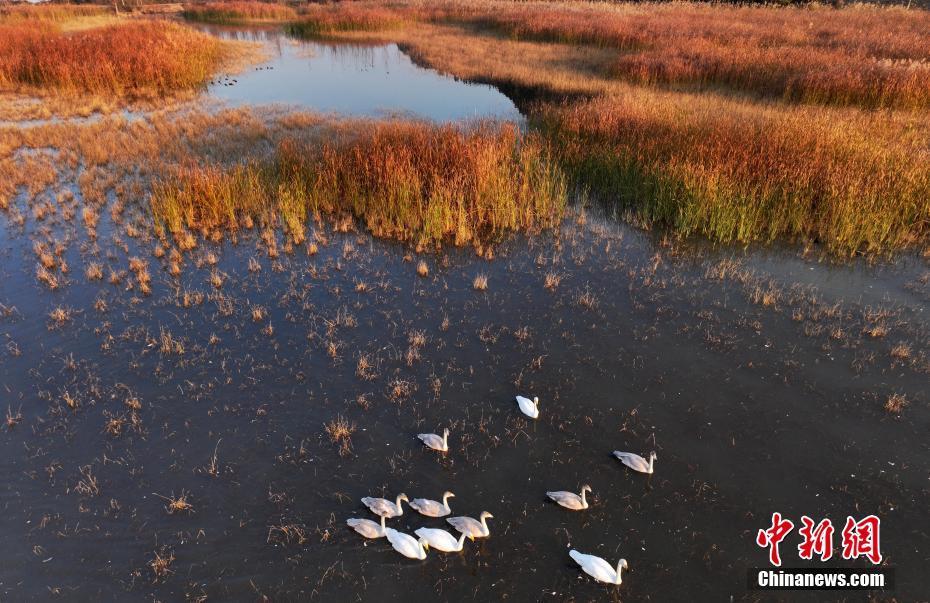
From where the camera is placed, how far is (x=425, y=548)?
568 centimetres

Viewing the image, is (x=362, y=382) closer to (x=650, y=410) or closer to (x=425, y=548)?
(x=425, y=548)

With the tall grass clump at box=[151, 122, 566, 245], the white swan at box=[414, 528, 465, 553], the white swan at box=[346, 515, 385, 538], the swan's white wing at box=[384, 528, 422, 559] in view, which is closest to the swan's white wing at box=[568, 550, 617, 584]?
the white swan at box=[414, 528, 465, 553]

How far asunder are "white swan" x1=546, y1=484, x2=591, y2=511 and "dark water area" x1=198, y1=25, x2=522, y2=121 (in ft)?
51.0

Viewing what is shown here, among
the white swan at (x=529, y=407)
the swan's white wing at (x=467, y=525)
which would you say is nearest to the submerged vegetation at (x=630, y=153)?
the white swan at (x=529, y=407)

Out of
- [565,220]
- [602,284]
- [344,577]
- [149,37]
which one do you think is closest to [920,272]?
[602,284]

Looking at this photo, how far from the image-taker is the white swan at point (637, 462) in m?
6.49

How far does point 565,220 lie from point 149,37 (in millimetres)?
28903

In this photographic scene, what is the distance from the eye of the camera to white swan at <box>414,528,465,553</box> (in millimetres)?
5562

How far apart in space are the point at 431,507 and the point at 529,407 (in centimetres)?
208

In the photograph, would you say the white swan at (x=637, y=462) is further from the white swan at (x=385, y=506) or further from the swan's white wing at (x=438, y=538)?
the white swan at (x=385, y=506)

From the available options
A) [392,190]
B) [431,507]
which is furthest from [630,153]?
[431,507]

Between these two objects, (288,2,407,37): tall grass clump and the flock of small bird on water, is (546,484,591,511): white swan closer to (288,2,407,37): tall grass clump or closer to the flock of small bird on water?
the flock of small bird on water

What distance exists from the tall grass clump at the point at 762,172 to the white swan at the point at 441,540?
9.47m
